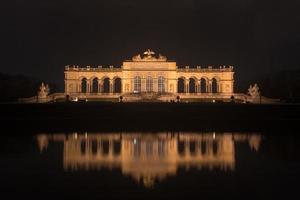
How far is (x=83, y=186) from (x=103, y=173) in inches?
76.4

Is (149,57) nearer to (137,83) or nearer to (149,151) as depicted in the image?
(137,83)

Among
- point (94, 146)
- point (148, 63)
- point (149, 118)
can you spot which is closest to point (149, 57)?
point (148, 63)

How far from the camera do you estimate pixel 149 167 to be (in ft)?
53.6

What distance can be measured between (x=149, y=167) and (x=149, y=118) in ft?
74.9

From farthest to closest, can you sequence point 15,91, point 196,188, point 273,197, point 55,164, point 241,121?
point 15,91 → point 241,121 → point 55,164 → point 196,188 → point 273,197

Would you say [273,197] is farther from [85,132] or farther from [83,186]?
[85,132]

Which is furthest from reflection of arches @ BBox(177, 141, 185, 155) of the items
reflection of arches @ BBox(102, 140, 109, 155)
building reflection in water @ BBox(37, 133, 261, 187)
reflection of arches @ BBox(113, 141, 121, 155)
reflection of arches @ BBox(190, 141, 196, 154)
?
reflection of arches @ BBox(102, 140, 109, 155)

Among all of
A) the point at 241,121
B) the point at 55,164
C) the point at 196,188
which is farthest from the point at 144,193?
the point at 241,121

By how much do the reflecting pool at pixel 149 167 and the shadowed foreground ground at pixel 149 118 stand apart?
21.3 feet

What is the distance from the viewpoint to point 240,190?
1297 centimetres

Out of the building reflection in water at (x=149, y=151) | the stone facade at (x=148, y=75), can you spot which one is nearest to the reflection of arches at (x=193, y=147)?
the building reflection in water at (x=149, y=151)

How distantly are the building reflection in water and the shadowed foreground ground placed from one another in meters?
4.71

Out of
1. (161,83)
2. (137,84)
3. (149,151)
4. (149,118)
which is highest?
(161,83)

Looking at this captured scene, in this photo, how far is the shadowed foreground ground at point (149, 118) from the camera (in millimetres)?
31953
